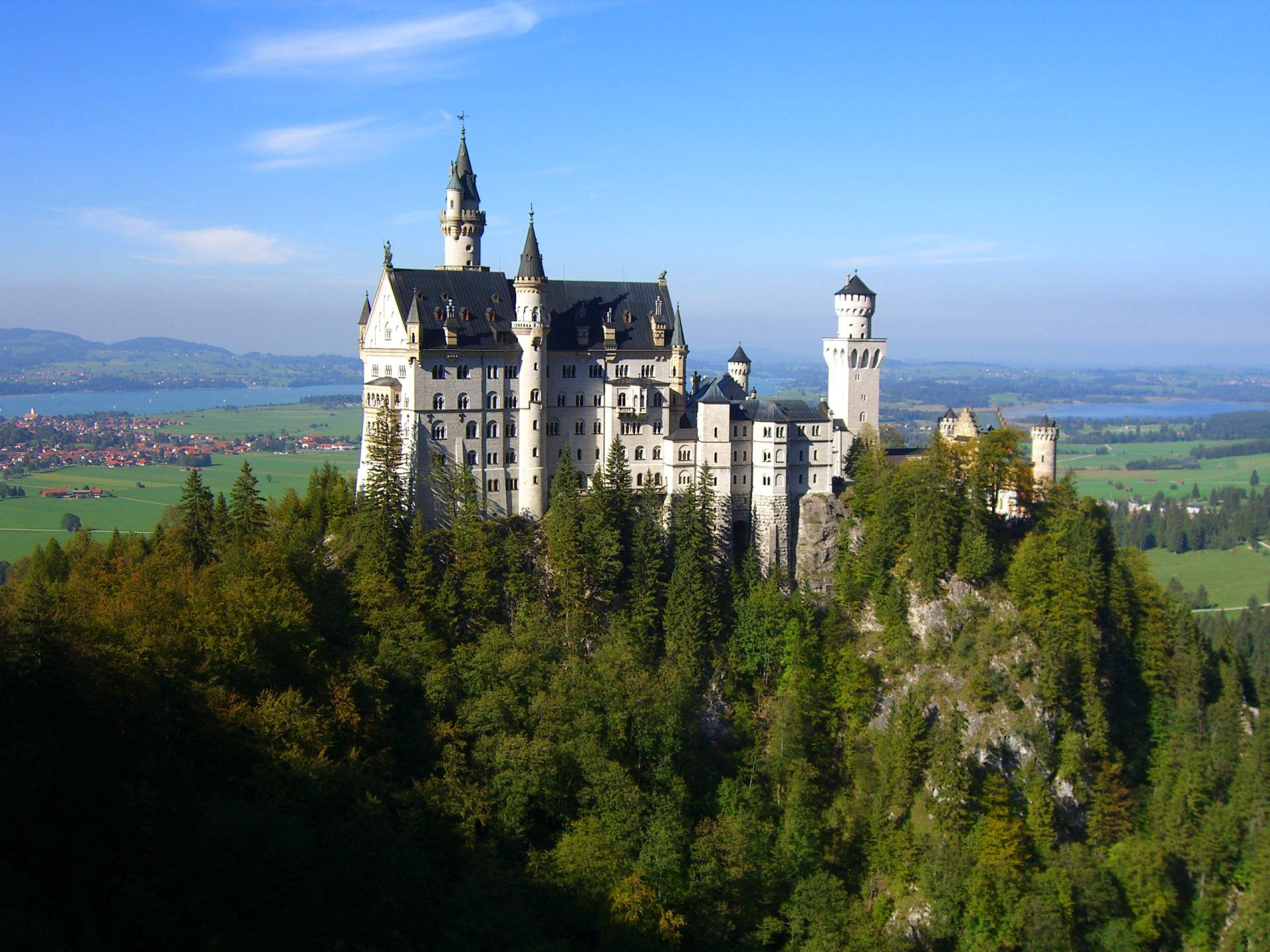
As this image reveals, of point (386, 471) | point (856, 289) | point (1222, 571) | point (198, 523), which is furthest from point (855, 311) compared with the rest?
point (1222, 571)

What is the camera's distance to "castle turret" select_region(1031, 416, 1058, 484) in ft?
247

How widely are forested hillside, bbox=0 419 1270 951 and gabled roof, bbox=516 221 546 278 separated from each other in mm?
12482

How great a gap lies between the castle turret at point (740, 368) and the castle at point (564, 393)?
2514 mm

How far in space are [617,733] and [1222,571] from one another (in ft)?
463

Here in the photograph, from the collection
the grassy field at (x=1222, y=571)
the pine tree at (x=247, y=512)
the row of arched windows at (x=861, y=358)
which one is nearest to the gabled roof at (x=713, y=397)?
the row of arched windows at (x=861, y=358)

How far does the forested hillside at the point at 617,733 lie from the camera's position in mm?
40688

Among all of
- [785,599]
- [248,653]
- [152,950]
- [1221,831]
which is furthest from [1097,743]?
[152,950]

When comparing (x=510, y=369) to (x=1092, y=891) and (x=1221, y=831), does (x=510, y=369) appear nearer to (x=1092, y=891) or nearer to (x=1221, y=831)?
(x=1092, y=891)

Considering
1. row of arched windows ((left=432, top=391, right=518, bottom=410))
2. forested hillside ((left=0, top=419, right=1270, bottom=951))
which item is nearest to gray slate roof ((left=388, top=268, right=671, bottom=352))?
row of arched windows ((left=432, top=391, right=518, bottom=410))

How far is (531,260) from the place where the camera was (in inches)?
2704

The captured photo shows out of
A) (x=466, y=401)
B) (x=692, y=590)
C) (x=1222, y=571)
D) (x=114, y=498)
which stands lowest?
(x=1222, y=571)

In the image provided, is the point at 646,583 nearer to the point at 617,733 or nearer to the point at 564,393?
the point at 617,733

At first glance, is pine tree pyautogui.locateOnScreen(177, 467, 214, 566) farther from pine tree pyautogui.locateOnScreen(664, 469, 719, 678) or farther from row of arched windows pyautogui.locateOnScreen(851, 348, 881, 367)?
row of arched windows pyautogui.locateOnScreen(851, 348, 881, 367)

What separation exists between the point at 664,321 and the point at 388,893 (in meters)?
42.1
